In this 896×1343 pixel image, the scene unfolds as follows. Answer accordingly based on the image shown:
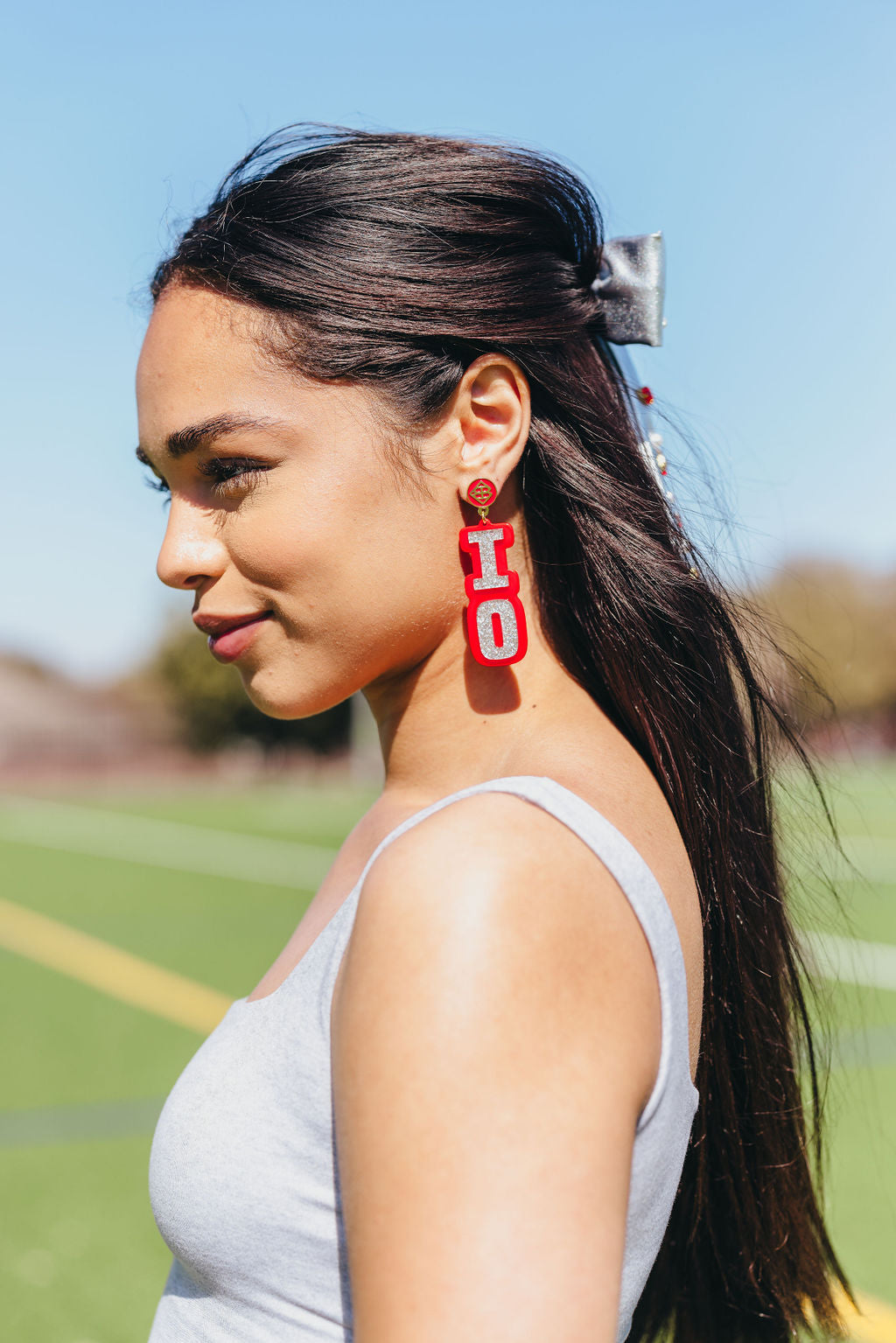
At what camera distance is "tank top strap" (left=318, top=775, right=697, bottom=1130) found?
1.02m

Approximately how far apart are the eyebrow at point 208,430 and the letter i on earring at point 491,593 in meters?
0.22

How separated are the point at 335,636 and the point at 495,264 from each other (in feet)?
1.42

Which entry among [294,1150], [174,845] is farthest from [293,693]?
[174,845]

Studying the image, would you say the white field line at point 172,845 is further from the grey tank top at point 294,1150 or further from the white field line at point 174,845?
the grey tank top at point 294,1150

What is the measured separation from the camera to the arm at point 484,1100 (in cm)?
85

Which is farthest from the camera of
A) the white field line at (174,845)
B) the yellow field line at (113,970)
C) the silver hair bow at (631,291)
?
the white field line at (174,845)

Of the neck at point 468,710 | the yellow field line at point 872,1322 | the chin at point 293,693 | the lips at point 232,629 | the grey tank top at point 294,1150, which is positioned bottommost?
the yellow field line at point 872,1322

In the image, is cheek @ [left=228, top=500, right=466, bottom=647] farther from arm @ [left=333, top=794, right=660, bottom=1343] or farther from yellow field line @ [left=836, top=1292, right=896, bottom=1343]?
yellow field line @ [left=836, top=1292, right=896, bottom=1343]

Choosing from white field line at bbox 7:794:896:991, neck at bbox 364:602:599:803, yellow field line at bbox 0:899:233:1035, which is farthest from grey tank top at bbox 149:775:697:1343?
white field line at bbox 7:794:896:991

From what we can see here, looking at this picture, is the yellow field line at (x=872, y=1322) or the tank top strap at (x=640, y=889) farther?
the yellow field line at (x=872, y=1322)

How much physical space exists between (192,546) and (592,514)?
1.41ft

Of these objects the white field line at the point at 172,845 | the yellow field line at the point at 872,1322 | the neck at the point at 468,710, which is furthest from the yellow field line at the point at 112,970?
the neck at the point at 468,710

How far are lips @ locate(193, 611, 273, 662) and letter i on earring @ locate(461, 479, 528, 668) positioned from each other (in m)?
0.21

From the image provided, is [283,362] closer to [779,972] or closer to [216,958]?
[779,972]
